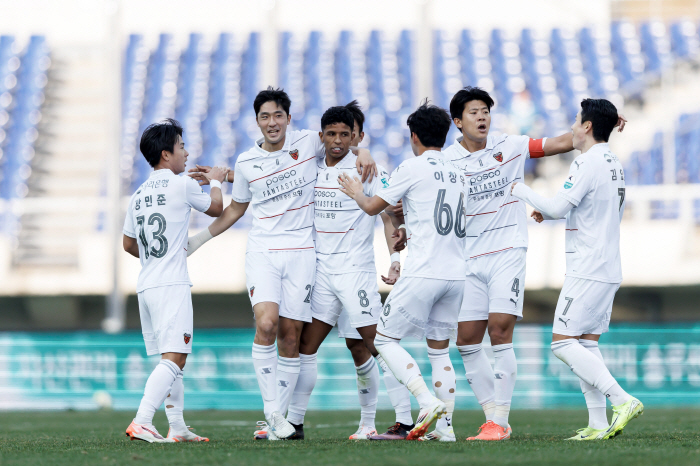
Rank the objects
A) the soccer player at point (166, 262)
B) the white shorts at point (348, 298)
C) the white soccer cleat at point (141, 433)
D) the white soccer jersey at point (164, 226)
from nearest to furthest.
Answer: the white soccer cleat at point (141, 433) < the soccer player at point (166, 262) < the white soccer jersey at point (164, 226) < the white shorts at point (348, 298)

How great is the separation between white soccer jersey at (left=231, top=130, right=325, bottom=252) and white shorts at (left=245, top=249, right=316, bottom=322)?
70 mm

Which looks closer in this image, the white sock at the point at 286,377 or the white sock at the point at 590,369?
the white sock at the point at 590,369

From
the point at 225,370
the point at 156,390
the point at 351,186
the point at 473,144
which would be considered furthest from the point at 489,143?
the point at 225,370

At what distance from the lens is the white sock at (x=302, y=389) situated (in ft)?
21.1

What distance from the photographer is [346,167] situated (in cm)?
652

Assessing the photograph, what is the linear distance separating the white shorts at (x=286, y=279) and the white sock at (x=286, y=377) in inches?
12.3

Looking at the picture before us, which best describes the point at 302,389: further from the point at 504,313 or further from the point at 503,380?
the point at 504,313

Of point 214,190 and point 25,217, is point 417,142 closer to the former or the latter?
point 214,190

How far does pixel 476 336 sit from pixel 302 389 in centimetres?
132

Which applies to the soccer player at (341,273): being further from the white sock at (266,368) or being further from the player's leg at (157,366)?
the player's leg at (157,366)

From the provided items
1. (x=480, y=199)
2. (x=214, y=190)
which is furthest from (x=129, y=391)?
(x=480, y=199)

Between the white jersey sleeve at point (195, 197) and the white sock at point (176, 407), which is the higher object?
the white jersey sleeve at point (195, 197)

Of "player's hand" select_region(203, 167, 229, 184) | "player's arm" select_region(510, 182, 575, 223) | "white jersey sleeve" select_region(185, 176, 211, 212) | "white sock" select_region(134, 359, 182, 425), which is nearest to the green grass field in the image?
"white sock" select_region(134, 359, 182, 425)

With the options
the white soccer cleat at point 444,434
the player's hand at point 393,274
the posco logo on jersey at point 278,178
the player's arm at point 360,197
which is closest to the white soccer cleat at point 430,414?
the white soccer cleat at point 444,434
